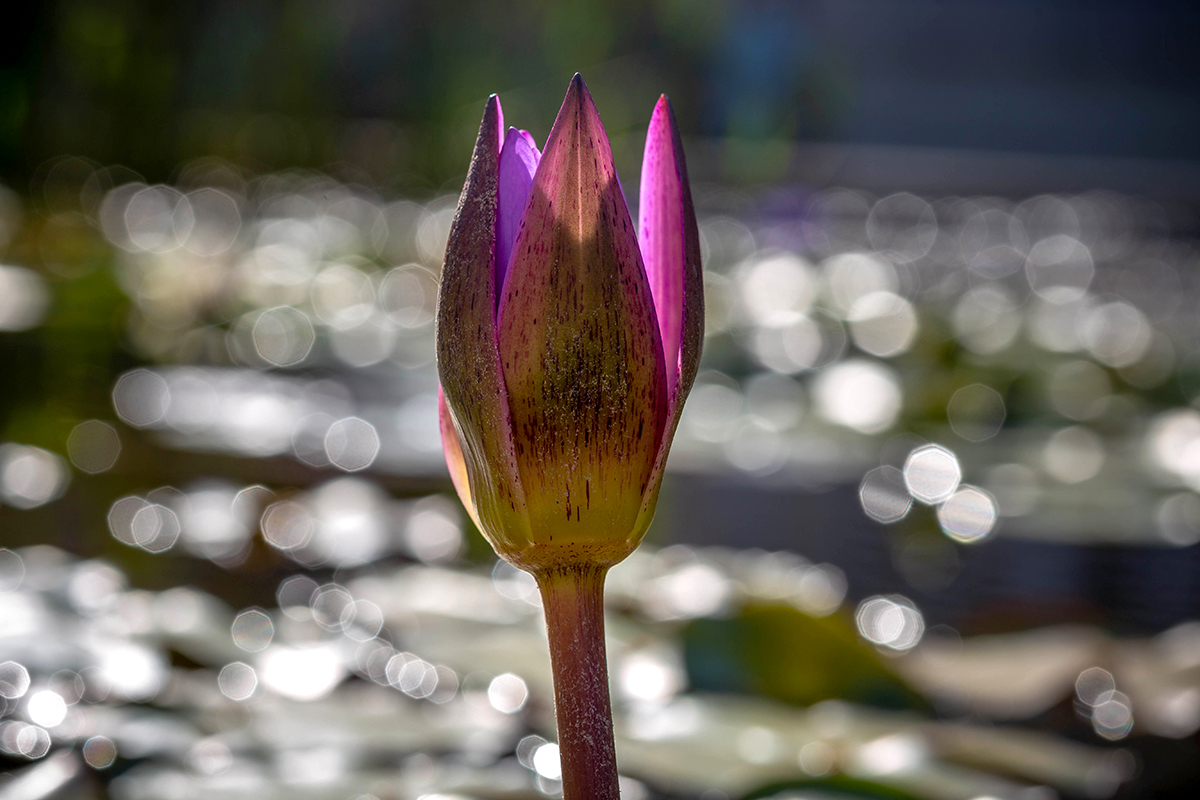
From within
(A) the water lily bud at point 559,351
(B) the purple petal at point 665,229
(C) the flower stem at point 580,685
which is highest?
(B) the purple petal at point 665,229

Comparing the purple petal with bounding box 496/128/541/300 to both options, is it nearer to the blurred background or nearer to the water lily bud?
the water lily bud

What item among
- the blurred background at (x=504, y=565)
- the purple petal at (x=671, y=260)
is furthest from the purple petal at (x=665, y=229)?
the blurred background at (x=504, y=565)

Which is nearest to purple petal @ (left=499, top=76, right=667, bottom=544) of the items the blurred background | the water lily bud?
the water lily bud

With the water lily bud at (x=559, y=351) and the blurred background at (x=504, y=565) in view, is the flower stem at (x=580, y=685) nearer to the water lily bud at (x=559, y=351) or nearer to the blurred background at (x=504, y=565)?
the water lily bud at (x=559, y=351)

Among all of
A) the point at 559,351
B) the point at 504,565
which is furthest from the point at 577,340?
the point at 504,565

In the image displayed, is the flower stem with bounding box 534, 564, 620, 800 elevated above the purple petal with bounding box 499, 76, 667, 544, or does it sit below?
below

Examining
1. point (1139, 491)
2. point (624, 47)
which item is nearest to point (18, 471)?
point (1139, 491)

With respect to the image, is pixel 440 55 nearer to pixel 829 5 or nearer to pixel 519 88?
pixel 519 88
